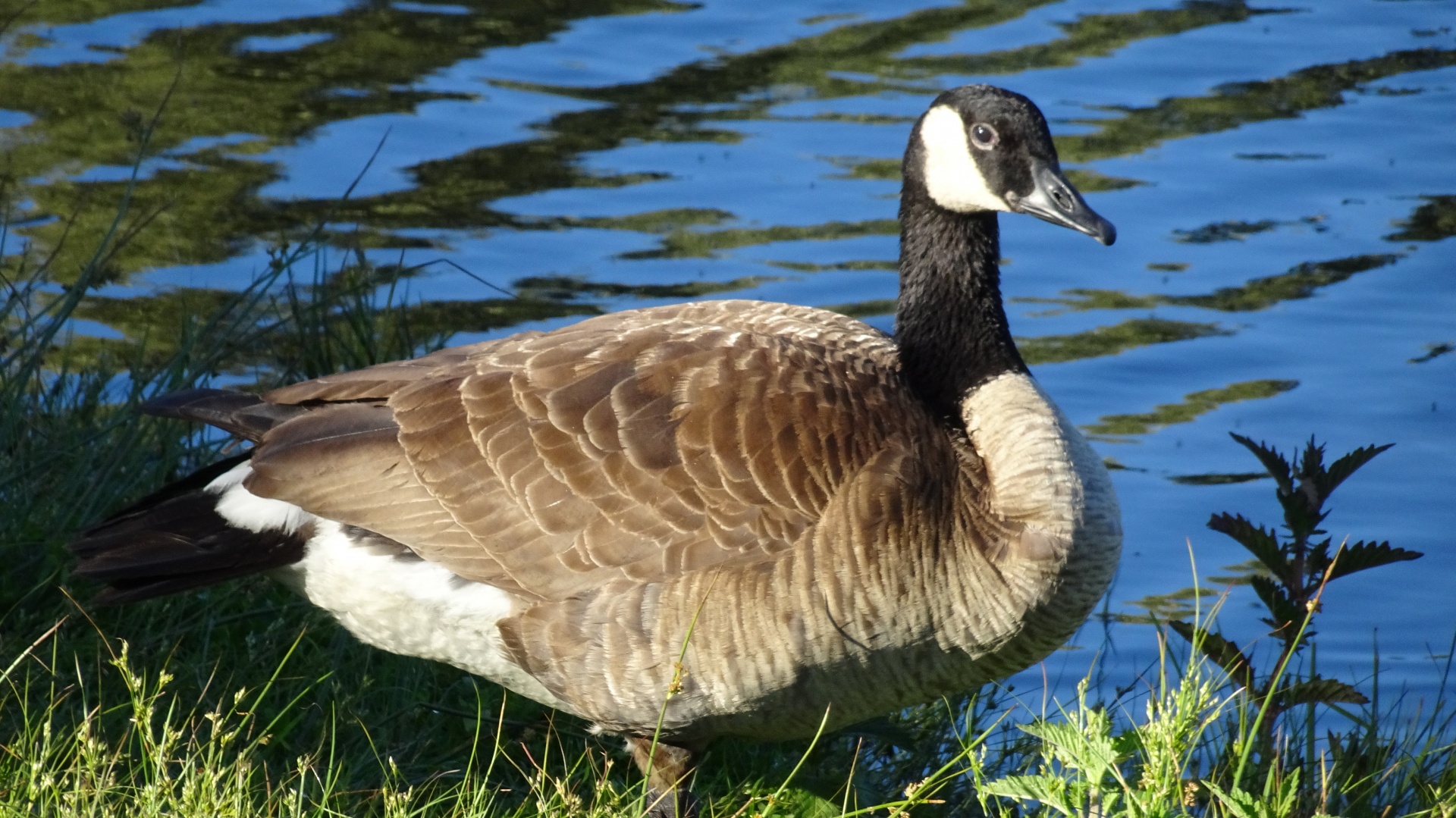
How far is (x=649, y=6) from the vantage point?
38.8 ft

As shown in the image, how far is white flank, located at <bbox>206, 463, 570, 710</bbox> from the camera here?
4605 millimetres

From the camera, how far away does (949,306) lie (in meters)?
5.14

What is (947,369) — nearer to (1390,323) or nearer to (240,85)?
(1390,323)

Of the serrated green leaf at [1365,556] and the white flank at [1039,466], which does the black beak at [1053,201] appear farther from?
the serrated green leaf at [1365,556]

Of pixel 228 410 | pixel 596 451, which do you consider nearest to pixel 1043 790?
pixel 596 451

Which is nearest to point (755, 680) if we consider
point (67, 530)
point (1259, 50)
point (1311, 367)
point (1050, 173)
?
point (1050, 173)

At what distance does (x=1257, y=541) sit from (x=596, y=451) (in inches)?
68.0

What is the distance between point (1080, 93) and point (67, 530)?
716 cm

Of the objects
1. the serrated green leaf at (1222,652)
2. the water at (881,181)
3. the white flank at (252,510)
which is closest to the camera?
the serrated green leaf at (1222,652)

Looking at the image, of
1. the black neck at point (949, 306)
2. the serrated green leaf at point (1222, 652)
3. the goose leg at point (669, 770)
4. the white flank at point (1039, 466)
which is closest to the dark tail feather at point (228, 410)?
the goose leg at point (669, 770)

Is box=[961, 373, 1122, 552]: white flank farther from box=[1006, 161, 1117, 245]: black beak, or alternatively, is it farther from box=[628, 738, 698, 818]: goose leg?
box=[628, 738, 698, 818]: goose leg

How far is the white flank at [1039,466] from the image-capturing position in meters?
4.59

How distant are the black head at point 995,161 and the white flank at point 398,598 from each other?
1.81m

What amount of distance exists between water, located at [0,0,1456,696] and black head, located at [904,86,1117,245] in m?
2.27
